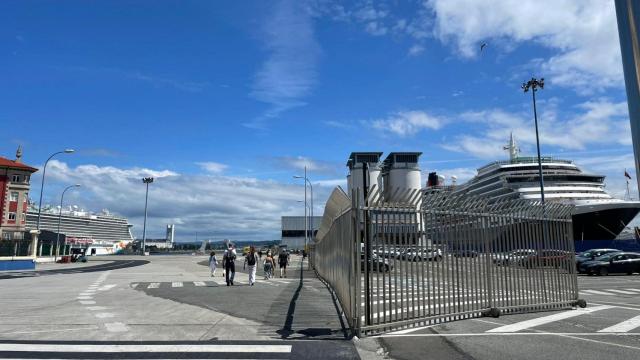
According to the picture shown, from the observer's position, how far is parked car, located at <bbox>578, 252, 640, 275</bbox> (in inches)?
1161

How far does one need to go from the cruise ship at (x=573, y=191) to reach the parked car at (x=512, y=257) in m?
43.8

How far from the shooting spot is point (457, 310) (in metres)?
10.1

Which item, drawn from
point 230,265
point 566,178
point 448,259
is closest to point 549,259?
point 448,259

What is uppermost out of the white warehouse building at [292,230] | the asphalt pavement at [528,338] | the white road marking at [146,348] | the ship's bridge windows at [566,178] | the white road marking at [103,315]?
the ship's bridge windows at [566,178]

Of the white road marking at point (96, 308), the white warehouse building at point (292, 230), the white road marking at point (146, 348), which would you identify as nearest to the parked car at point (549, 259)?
the white road marking at point (146, 348)

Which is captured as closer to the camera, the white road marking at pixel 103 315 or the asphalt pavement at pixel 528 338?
the asphalt pavement at pixel 528 338

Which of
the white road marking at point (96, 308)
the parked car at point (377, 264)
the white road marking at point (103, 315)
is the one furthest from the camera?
the white road marking at point (96, 308)

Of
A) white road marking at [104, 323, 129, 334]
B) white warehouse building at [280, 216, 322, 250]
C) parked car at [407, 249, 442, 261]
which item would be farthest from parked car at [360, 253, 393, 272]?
white warehouse building at [280, 216, 322, 250]

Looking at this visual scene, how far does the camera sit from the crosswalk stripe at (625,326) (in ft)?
30.5

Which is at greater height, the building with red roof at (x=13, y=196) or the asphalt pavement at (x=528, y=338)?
the building with red roof at (x=13, y=196)

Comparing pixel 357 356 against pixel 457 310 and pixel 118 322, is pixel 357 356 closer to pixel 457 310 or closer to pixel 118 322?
pixel 457 310

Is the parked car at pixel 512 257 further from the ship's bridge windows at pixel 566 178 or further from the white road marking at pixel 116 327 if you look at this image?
the ship's bridge windows at pixel 566 178

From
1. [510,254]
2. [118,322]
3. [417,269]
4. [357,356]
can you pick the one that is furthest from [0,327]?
[510,254]

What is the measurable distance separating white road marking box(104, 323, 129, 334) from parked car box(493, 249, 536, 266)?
779 cm
